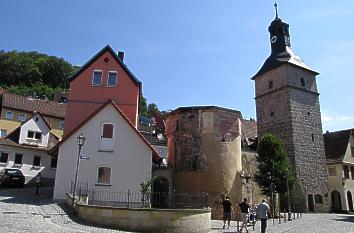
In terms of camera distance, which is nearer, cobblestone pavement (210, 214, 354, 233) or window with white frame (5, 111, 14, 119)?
cobblestone pavement (210, 214, 354, 233)

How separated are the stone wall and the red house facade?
44.4ft

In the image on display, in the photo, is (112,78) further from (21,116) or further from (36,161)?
(21,116)

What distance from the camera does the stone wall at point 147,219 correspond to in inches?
582

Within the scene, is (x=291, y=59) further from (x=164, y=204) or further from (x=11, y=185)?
(x=11, y=185)

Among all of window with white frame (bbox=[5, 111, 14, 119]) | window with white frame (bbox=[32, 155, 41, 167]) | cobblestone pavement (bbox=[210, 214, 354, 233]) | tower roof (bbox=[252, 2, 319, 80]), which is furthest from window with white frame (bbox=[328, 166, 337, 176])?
window with white frame (bbox=[5, 111, 14, 119])

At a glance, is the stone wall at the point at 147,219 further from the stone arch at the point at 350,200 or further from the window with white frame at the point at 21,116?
the stone arch at the point at 350,200

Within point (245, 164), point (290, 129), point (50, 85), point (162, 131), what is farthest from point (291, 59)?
point (50, 85)

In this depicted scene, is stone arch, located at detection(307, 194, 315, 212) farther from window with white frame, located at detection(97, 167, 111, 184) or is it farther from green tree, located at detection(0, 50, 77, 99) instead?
green tree, located at detection(0, 50, 77, 99)

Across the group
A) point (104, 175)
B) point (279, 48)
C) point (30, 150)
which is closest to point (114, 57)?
point (104, 175)

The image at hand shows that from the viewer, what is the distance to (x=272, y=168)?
2767 centimetres

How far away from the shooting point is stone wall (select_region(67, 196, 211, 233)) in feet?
48.5

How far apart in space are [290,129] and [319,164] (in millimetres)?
5601

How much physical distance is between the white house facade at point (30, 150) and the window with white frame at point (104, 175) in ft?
49.6

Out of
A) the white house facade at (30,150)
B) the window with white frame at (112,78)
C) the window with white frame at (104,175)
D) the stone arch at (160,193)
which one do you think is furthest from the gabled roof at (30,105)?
the window with white frame at (104,175)
